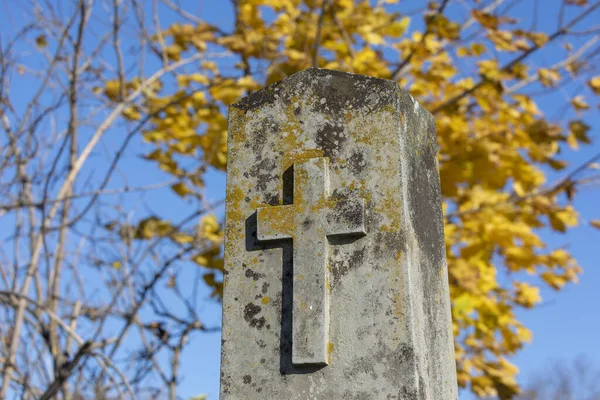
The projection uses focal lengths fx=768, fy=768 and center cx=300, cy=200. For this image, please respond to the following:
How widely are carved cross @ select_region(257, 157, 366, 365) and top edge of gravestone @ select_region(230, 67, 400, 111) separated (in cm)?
26

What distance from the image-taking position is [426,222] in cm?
223

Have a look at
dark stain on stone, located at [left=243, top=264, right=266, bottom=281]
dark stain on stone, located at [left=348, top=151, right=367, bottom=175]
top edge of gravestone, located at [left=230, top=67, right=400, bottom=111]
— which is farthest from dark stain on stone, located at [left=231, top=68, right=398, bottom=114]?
dark stain on stone, located at [left=243, top=264, right=266, bottom=281]

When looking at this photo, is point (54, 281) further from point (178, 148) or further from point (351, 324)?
point (351, 324)

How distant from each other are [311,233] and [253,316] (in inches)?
11.0

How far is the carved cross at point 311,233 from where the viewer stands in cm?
201

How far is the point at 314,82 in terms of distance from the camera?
90.7 inches

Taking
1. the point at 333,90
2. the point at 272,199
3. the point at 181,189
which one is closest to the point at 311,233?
the point at 272,199

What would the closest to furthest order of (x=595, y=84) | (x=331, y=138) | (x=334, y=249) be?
(x=334, y=249), (x=331, y=138), (x=595, y=84)

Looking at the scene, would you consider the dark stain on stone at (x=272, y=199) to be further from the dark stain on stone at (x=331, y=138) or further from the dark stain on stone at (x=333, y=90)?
the dark stain on stone at (x=333, y=90)

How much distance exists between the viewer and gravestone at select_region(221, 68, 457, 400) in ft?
6.50

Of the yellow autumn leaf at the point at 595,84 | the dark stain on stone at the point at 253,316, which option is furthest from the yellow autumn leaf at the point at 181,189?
the dark stain on stone at the point at 253,316

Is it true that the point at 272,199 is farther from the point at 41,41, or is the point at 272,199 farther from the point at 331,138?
the point at 41,41

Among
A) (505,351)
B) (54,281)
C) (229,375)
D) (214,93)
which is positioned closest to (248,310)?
(229,375)

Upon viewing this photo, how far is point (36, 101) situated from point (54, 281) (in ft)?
3.83
